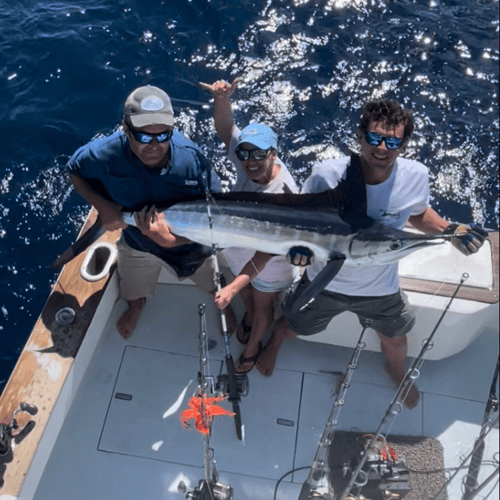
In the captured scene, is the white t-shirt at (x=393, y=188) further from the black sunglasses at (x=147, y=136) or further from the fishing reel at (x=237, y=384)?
the fishing reel at (x=237, y=384)

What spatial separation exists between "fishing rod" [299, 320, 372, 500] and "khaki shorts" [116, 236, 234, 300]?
0.80 meters

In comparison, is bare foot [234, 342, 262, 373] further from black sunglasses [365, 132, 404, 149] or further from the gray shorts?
black sunglasses [365, 132, 404, 149]

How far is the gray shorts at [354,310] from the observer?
2564mm

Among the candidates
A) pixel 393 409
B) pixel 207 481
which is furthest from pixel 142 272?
pixel 393 409

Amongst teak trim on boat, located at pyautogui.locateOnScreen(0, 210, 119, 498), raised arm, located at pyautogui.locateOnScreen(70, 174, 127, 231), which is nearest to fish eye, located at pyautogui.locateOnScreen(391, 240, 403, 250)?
raised arm, located at pyautogui.locateOnScreen(70, 174, 127, 231)

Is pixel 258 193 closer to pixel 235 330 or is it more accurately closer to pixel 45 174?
pixel 235 330

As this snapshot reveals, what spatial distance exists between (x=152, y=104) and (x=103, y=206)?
548mm

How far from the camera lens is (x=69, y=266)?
296 centimetres

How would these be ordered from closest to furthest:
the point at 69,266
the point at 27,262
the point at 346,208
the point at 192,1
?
the point at 346,208, the point at 69,266, the point at 27,262, the point at 192,1

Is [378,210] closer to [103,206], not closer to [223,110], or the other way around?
[223,110]

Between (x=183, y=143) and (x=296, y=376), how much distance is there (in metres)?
1.35

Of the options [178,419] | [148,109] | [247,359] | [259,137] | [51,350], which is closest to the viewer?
[148,109]

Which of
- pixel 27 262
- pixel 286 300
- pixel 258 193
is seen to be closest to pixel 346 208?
pixel 258 193

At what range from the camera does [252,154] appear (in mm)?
2352
